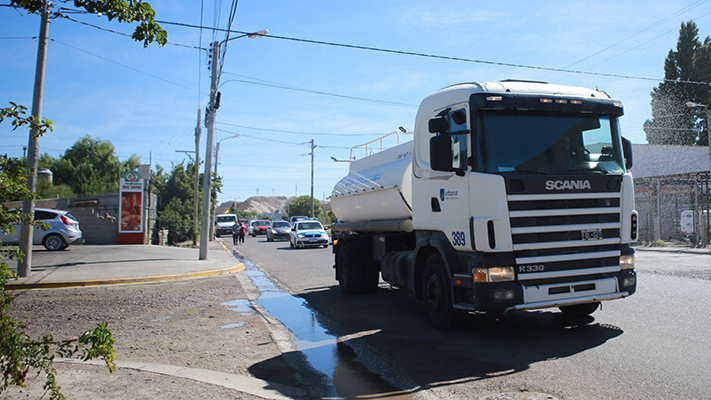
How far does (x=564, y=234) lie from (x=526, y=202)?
0.61 m

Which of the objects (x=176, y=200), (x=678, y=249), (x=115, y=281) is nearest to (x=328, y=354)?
(x=115, y=281)

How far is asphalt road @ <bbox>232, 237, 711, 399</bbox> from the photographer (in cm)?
479

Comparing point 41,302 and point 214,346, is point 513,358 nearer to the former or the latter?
point 214,346

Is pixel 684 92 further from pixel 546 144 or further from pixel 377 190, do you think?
pixel 546 144

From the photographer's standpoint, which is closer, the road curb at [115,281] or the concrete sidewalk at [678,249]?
the road curb at [115,281]

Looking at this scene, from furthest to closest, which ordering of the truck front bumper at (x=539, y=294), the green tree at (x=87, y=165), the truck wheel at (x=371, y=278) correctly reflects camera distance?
the green tree at (x=87, y=165), the truck wheel at (x=371, y=278), the truck front bumper at (x=539, y=294)

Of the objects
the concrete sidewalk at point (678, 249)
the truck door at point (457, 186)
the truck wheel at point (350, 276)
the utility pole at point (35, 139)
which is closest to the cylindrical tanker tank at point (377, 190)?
the truck wheel at point (350, 276)

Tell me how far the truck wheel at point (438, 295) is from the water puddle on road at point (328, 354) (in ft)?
4.10

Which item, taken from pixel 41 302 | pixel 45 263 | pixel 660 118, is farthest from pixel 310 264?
pixel 660 118

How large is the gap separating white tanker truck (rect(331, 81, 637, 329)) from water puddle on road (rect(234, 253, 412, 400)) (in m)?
1.43

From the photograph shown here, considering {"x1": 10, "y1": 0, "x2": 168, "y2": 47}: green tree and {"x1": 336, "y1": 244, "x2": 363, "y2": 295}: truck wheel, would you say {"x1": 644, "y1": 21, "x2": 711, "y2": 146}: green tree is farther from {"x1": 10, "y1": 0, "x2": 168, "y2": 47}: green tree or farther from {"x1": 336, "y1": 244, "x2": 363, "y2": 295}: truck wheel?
{"x1": 10, "y1": 0, "x2": 168, "y2": 47}: green tree

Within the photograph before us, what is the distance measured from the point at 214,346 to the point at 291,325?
1.82m

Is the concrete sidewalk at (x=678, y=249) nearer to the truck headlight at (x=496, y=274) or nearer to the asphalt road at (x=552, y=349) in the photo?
the asphalt road at (x=552, y=349)

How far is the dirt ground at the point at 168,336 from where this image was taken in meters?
4.98
